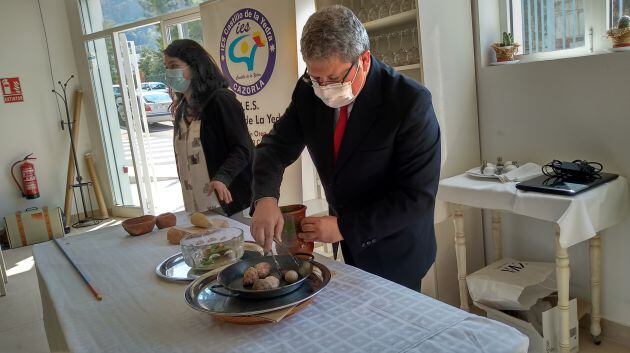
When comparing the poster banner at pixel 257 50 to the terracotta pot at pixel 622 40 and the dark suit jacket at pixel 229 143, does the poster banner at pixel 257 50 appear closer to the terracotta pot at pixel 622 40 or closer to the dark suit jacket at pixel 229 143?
the dark suit jacket at pixel 229 143

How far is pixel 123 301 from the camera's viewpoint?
1.20 metres

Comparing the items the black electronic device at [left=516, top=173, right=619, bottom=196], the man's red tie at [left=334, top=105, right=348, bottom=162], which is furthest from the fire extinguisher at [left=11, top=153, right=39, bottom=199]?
the black electronic device at [left=516, top=173, right=619, bottom=196]

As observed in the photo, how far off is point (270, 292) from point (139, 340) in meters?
0.28

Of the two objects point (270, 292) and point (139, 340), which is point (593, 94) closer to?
point (270, 292)

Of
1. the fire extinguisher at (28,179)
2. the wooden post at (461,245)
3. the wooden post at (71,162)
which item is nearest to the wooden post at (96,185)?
the wooden post at (71,162)

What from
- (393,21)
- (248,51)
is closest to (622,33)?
(393,21)

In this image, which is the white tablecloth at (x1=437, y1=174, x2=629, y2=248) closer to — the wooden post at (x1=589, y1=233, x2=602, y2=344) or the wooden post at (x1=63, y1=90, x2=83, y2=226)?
the wooden post at (x1=589, y1=233, x2=602, y2=344)

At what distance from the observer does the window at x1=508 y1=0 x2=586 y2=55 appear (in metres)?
2.33

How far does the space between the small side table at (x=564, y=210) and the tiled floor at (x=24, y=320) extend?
76mm

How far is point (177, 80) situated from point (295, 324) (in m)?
1.71

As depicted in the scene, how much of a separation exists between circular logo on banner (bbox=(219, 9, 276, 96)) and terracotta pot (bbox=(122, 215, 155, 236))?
169 centimetres

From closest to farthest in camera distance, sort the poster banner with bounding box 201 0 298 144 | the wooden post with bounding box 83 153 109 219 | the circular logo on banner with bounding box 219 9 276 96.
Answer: the poster banner with bounding box 201 0 298 144, the circular logo on banner with bounding box 219 9 276 96, the wooden post with bounding box 83 153 109 219

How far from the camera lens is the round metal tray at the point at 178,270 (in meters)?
1.28

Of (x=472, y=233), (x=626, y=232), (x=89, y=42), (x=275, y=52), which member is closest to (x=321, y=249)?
(x=472, y=233)
